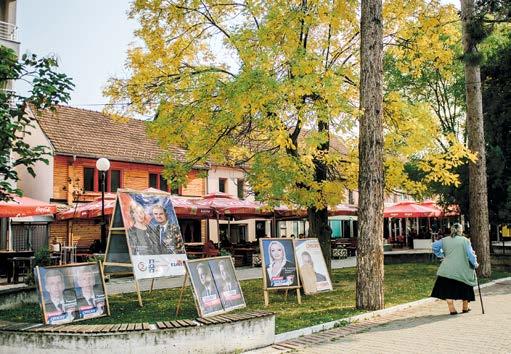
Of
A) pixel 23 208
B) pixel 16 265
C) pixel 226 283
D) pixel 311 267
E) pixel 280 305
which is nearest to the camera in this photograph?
pixel 226 283

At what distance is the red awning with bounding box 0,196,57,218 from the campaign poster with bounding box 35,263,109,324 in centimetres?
722

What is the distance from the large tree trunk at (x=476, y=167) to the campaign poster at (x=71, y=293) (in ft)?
38.9

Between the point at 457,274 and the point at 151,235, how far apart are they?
6.37m

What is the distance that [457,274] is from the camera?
34.1 ft

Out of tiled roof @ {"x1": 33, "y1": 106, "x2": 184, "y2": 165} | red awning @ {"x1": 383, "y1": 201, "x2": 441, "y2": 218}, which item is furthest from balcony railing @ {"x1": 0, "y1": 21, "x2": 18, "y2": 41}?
red awning @ {"x1": 383, "y1": 201, "x2": 441, "y2": 218}

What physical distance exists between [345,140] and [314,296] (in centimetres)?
468

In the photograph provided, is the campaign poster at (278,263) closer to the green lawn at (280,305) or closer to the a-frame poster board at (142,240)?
the green lawn at (280,305)

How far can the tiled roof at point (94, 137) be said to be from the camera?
27.5 metres

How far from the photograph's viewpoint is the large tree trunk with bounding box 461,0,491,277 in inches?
658

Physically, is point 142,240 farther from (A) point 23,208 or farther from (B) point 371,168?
(A) point 23,208

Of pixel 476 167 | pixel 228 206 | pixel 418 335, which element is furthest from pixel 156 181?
pixel 418 335

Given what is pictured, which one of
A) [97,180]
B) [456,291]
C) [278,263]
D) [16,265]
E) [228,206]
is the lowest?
[456,291]

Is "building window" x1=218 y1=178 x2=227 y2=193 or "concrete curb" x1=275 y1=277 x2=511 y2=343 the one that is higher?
"building window" x1=218 y1=178 x2=227 y2=193

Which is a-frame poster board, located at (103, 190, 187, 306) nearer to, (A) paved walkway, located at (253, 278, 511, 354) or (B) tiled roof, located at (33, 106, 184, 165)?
(A) paved walkway, located at (253, 278, 511, 354)
